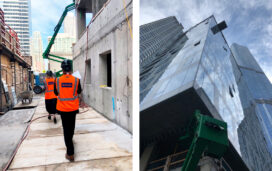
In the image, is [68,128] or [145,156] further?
[68,128]

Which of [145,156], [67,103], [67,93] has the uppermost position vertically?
[67,93]

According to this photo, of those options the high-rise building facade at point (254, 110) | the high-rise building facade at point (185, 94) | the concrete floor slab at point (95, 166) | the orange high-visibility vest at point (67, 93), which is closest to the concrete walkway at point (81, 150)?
the concrete floor slab at point (95, 166)

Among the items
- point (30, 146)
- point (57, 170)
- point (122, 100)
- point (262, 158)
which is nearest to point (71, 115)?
point (57, 170)

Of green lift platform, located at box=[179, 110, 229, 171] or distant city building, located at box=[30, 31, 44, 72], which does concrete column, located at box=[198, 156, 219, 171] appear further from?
distant city building, located at box=[30, 31, 44, 72]

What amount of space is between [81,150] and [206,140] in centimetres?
286

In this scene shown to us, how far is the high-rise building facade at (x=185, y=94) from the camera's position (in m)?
0.97

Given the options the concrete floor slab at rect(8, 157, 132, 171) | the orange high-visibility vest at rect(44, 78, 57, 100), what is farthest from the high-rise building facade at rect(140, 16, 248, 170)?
the orange high-visibility vest at rect(44, 78, 57, 100)

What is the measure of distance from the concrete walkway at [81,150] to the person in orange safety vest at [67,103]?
280mm

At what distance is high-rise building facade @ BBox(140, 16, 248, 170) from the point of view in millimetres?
972

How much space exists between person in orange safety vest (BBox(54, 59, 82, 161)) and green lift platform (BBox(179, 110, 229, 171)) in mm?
2310

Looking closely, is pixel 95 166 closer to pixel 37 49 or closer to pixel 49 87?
pixel 49 87

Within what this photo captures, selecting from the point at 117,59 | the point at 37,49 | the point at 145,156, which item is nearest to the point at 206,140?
the point at 145,156

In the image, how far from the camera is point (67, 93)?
278cm

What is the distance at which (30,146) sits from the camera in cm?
330
